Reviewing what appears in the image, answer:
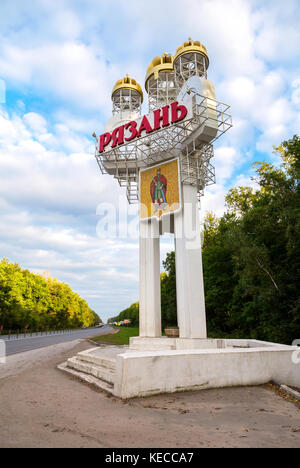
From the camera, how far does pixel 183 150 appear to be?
18.9 metres

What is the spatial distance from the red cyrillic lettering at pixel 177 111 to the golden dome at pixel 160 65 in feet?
19.5

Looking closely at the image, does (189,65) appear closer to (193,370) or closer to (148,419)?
(193,370)

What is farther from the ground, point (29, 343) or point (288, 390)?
point (288, 390)

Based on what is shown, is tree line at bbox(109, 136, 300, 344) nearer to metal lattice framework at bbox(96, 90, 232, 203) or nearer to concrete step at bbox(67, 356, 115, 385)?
metal lattice framework at bbox(96, 90, 232, 203)

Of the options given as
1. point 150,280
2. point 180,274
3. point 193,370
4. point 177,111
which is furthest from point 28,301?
point 193,370

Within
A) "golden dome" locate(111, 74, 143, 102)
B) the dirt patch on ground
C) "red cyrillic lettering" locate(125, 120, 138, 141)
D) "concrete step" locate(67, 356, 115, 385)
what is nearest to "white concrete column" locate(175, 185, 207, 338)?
"red cyrillic lettering" locate(125, 120, 138, 141)

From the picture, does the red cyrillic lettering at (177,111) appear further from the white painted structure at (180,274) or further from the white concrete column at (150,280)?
the white concrete column at (150,280)

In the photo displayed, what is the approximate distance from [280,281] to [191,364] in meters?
16.0

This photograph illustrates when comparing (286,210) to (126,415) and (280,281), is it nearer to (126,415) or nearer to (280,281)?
(280,281)

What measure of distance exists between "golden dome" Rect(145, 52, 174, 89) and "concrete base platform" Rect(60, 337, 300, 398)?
19.9 m

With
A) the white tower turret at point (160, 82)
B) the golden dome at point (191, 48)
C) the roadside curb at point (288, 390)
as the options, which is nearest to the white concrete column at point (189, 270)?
the roadside curb at point (288, 390)

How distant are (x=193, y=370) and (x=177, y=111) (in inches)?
560
